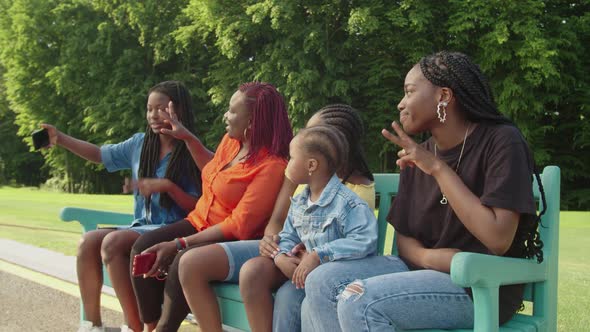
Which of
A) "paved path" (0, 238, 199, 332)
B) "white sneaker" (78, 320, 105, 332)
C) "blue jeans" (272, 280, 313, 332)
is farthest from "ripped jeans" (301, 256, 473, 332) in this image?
"paved path" (0, 238, 199, 332)

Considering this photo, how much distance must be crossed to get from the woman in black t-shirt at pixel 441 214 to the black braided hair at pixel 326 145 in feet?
1.04

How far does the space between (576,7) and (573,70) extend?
2.86m

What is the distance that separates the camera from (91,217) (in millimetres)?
4512

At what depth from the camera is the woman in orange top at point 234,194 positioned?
11.3 feet

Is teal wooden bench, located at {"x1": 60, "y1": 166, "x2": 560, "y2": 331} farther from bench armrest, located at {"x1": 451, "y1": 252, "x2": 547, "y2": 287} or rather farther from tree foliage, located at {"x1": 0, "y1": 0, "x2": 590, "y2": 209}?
tree foliage, located at {"x1": 0, "y1": 0, "x2": 590, "y2": 209}

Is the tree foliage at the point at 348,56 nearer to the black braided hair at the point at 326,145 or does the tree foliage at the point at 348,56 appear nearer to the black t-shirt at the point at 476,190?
the black braided hair at the point at 326,145

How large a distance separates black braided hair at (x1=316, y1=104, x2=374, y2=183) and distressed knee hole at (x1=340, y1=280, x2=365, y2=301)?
0.86m

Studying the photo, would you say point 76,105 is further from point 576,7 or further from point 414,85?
point 414,85

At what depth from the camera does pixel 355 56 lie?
27922 millimetres

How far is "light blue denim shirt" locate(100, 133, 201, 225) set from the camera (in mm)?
4219

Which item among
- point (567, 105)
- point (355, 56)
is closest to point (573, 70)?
point (567, 105)

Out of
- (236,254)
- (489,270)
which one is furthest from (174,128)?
(489,270)

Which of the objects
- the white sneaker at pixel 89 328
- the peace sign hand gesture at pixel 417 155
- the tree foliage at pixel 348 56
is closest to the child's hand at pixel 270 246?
the peace sign hand gesture at pixel 417 155

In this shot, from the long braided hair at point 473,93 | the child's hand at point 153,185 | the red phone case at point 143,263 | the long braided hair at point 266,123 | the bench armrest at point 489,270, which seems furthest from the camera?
the child's hand at point 153,185
